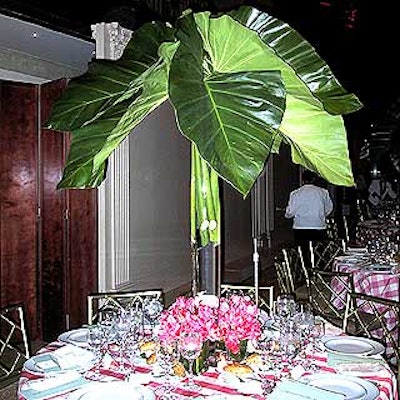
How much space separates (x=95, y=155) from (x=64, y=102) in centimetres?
22

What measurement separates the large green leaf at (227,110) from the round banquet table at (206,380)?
0.78 meters

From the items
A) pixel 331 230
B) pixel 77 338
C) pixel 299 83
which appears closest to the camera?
pixel 299 83

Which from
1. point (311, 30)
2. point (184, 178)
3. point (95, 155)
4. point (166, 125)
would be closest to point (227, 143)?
point (95, 155)

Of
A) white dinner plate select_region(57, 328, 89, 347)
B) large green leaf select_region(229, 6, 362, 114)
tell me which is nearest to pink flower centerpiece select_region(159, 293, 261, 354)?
white dinner plate select_region(57, 328, 89, 347)

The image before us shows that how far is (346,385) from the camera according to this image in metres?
2.14

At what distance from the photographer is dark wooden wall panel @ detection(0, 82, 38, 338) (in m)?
5.46

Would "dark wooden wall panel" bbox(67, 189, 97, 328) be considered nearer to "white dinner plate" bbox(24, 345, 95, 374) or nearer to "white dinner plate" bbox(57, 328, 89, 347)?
"white dinner plate" bbox(57, 328, 89, 347)

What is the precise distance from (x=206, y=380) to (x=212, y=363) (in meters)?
0.14

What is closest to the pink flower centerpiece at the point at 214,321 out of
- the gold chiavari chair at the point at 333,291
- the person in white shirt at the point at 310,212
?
the gold chiavari chair at the point at 333,291

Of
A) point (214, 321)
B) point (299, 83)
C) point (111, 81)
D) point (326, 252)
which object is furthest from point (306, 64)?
point (326, 252)

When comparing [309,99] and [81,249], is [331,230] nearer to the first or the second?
[81,249]

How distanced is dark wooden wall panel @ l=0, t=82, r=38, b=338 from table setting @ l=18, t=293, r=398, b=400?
123 inches

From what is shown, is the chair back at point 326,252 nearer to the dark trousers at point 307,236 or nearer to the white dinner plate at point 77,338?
the dark trousers at point 307,236

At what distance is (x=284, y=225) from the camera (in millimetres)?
11727
